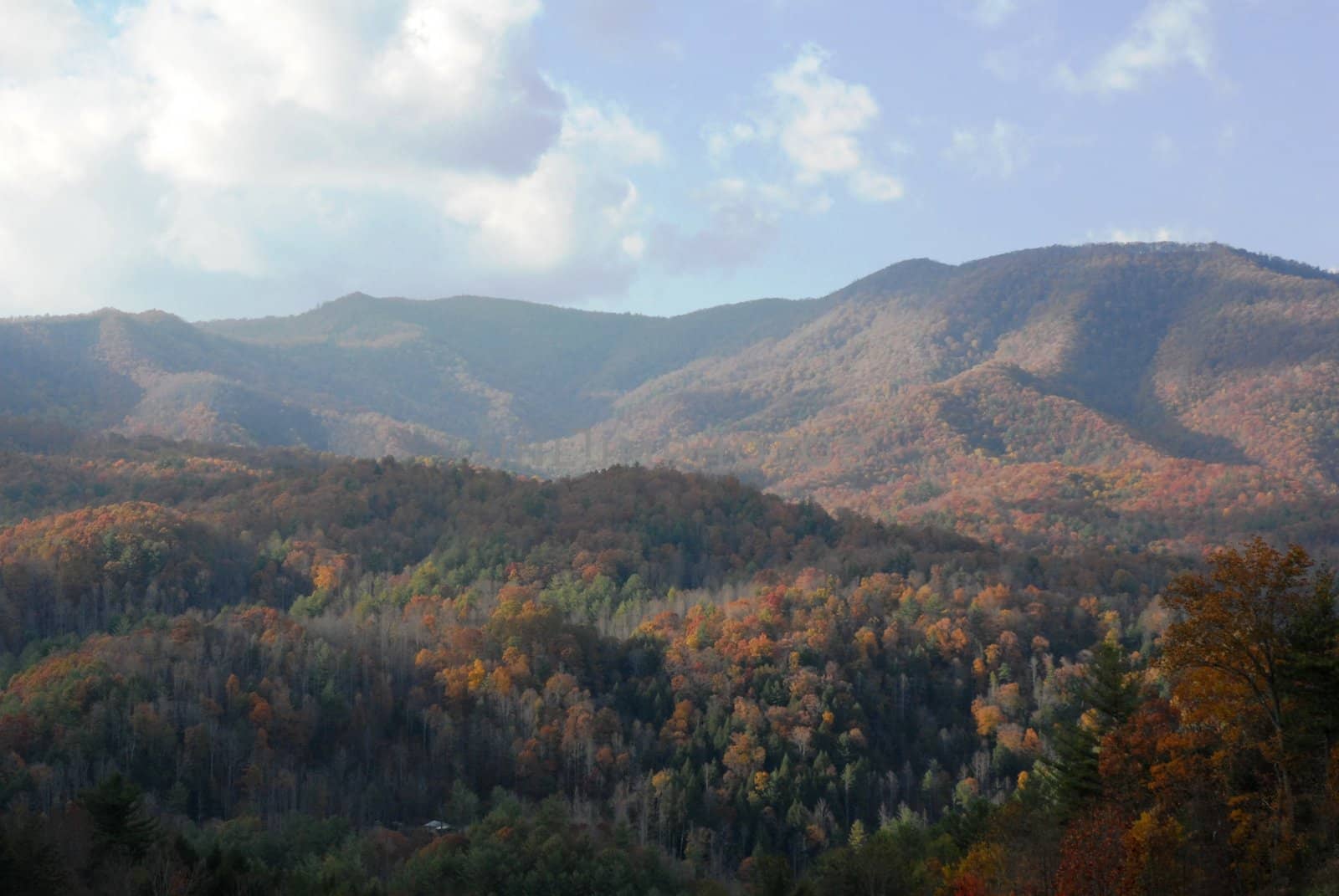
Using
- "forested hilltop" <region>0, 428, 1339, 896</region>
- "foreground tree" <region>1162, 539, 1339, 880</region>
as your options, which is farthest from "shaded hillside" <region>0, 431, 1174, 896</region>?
"foreground tree" <region>1162, 539, 1339, 880</region>

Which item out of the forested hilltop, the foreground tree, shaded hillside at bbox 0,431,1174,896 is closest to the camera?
the foreground tree

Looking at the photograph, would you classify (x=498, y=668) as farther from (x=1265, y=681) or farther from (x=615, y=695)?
(x=1265, y=681)

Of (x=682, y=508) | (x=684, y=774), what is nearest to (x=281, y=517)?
(x=682, y=508)

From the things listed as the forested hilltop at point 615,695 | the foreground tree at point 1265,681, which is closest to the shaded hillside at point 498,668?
the forested hilltop at point 615,695

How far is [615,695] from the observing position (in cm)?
9412

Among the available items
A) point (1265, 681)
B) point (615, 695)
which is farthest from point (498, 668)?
point (1265, 681)

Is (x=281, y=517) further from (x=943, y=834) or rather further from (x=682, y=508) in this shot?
(x=943, y=834)

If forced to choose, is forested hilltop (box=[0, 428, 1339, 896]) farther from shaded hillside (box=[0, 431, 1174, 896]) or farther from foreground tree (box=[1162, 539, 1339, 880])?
shaded hillside (box=[0, 431, 1174, 896])

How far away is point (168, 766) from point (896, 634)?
60.1m

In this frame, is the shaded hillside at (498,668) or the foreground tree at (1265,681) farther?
the shaded hillside at (498,668)

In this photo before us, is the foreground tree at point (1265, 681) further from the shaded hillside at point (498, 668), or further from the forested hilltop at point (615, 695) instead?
the shaded hillside at point (498, 668)

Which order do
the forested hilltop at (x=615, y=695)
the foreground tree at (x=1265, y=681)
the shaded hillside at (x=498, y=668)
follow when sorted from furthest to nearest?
the shaded hillside at (x=498, y=668), the forested hilltop at (x=615, y=695), the foreground tree at (x=1265, y=681)

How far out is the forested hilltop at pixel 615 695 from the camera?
34.4 metres

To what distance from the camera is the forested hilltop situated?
34375 millimetres
